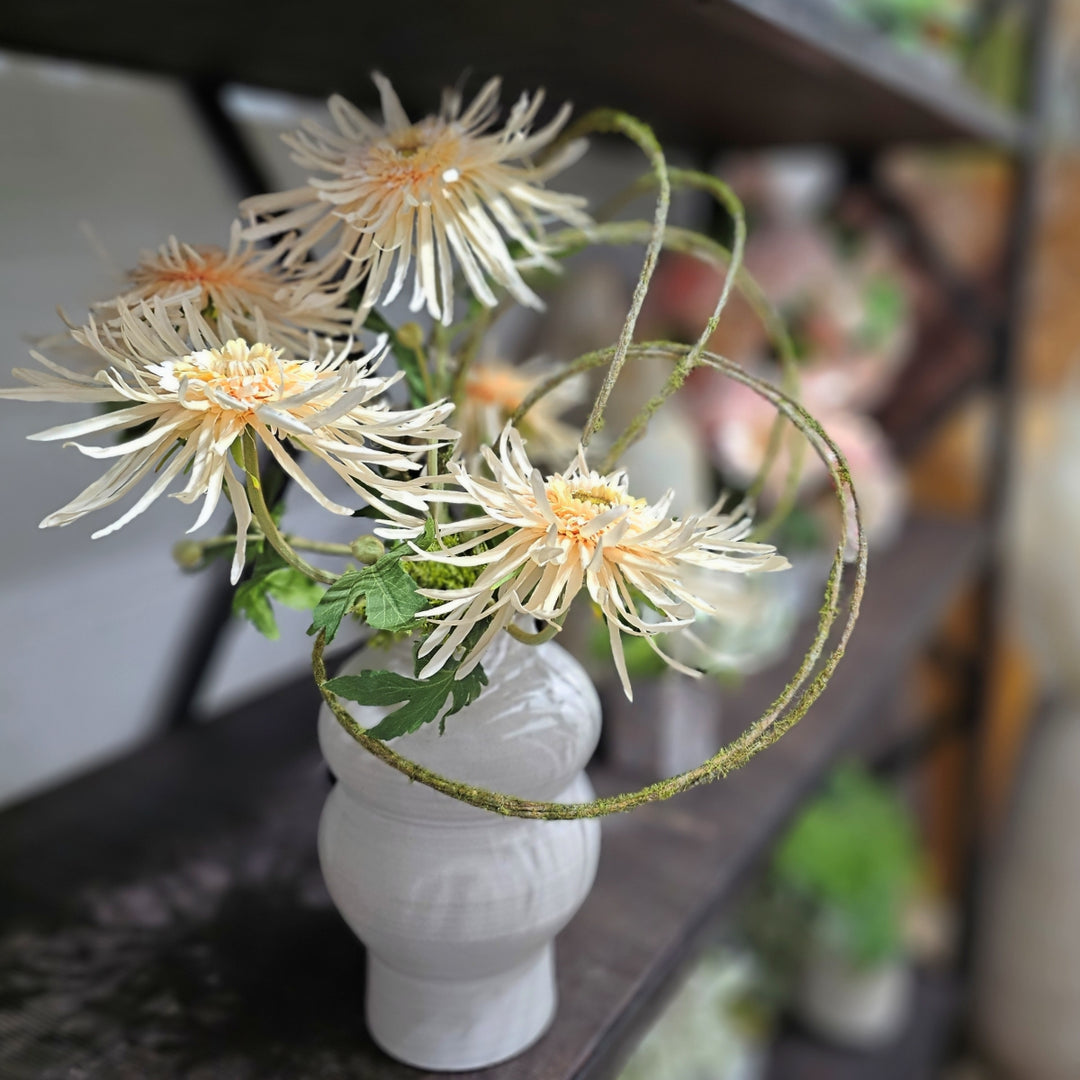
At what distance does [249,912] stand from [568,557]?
1.17 feet

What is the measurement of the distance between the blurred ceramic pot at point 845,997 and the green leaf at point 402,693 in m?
1.04

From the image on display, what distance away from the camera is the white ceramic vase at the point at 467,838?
1.15ft

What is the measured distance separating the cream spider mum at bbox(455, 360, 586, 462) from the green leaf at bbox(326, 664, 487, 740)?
6.3 inches

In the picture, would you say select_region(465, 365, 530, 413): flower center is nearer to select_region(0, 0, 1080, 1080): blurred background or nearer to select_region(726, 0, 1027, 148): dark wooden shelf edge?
select_region(0, 0, 1080, 1080): blurred background

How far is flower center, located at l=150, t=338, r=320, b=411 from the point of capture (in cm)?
27

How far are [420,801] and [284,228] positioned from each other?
22 cm

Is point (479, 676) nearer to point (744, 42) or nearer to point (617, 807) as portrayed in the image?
point (617, 807)

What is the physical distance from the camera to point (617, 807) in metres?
0.28

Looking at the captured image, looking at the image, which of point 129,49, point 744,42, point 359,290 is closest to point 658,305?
point 744,42

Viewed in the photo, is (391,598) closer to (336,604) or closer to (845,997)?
(336,604)

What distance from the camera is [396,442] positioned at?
329 millimetres

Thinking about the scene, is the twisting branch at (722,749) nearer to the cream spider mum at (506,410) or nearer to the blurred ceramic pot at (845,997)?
the cream spider mum at (506,410)

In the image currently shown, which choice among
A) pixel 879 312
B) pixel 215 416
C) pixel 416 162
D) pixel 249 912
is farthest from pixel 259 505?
pixel 879 312

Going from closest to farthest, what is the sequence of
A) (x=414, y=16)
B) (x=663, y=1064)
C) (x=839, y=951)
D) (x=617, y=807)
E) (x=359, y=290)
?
1. (x=617, y=807)
2. (x=359, y=290)
3. (x=414, y=16)
4. (x=663, y=1064)
5. (x=839, y=951)
